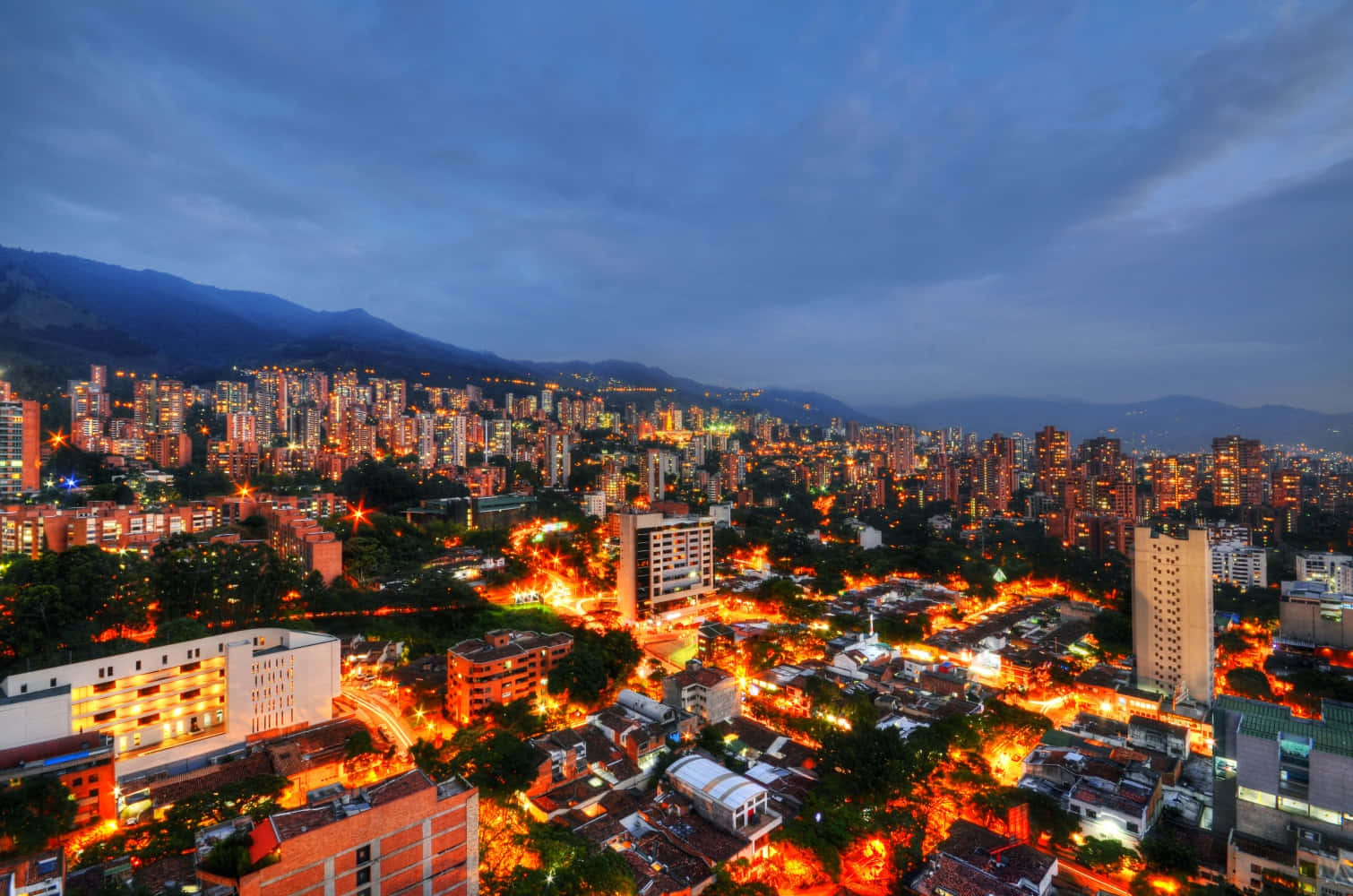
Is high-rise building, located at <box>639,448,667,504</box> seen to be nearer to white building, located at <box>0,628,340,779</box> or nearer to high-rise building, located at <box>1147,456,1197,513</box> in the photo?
white building, located at <box>0,628,340,779</box>

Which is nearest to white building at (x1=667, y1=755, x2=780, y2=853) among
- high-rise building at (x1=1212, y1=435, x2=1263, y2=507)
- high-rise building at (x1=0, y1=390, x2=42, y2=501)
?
high-rise building at (x1=0, y1=390, x2=42, y2=501)

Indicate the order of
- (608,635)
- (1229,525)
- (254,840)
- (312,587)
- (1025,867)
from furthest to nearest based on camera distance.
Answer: (1229,525) → (312,587) → (608,635) → (1025,867) → (254,840)

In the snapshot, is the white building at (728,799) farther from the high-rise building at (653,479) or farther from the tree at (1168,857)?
the high-rise building at (653,479)

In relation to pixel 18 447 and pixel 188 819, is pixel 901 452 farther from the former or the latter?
pixel 18 447

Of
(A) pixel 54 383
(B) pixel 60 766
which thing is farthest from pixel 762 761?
(A) pixel 54 383

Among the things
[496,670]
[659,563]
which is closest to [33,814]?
[496,670]

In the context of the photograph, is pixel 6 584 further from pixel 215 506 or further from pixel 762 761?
pixel 762 761
